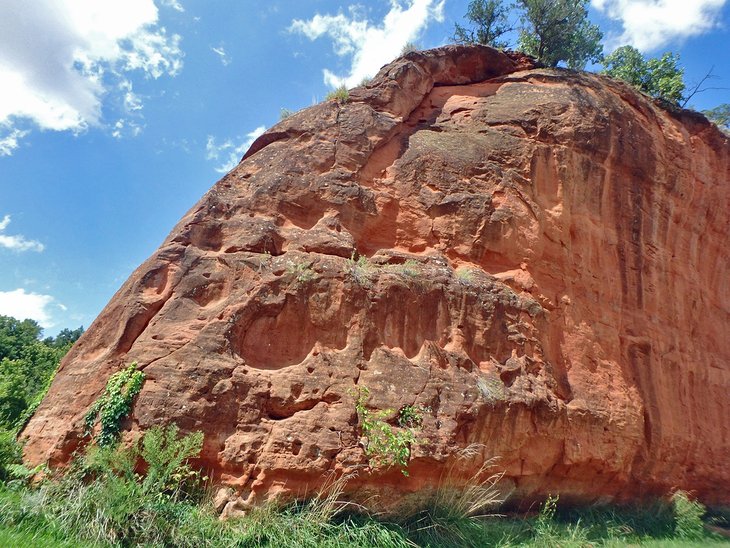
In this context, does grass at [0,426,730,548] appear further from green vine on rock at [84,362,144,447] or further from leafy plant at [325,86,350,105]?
leafy plant at [325,86,350,105]

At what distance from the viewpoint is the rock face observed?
776cm

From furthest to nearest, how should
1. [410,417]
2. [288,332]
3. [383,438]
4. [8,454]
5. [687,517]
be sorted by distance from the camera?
[687,517], [288,332], [410,417], [383,438], [8,454]

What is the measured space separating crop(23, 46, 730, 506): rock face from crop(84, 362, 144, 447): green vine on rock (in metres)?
0.14

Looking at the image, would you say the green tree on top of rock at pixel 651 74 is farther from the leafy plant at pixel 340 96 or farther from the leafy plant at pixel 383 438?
the leafy plant at pixel 383 438

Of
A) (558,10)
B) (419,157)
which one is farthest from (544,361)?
(558,10)

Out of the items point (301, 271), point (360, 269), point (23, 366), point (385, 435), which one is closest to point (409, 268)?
point (360, 269)

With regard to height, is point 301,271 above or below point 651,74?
below

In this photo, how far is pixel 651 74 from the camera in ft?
57.2

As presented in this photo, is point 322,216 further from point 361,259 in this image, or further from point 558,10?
point 558,10

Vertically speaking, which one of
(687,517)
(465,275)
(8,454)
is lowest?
(8,454)

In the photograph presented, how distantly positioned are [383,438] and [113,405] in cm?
389

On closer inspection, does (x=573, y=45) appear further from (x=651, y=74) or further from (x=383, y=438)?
(x=383, y=438)

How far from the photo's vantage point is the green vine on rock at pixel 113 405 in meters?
7.19

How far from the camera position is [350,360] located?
27.3ft
